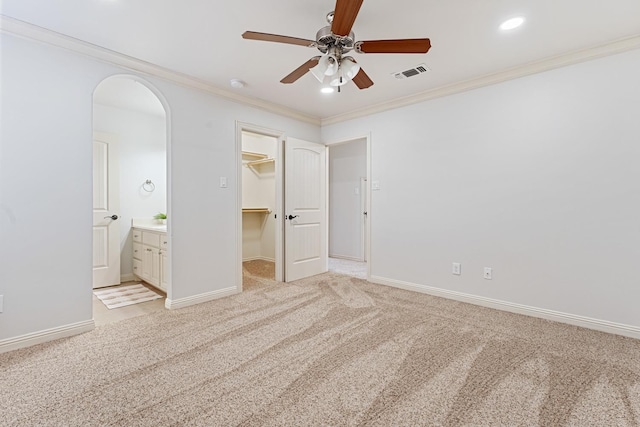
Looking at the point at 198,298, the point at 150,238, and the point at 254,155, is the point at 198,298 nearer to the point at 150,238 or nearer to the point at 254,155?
the point at 150,238

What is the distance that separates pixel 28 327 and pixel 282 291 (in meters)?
2.27

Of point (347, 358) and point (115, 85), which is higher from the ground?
point (115, 85)

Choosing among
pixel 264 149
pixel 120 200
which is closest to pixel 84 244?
pixel 120 200

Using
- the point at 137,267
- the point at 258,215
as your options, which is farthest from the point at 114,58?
the point at 258,215

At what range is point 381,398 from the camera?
1.63 metres

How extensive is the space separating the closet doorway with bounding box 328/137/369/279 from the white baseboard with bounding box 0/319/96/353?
12.9 ft

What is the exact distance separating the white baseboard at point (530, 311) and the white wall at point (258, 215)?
2.75 m

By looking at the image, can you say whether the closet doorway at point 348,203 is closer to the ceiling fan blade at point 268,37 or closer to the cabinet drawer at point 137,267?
the cabinet drawer at point 137,267

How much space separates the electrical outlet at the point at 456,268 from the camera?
10.9ft

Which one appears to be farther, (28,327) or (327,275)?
(327,275)

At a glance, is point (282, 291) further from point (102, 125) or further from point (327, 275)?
point (102, 125)

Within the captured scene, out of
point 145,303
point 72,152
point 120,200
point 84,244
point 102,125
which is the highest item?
point 102,125

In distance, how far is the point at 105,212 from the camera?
3900 mm

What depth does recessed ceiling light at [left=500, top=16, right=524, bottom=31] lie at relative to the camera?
2.13 metres
